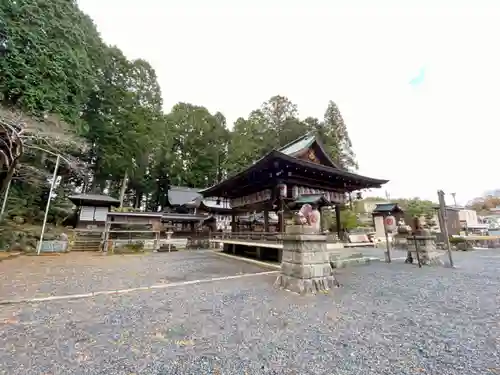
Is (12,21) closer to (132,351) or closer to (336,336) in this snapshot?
(132,351)

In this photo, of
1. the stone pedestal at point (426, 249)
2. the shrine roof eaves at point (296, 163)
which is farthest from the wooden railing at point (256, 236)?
the stone pedestal at point (426, 249)

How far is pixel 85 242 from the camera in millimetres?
16141

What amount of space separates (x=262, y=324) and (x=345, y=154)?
2750 cm

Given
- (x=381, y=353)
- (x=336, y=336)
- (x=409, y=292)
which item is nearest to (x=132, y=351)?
(x=336, y=336)

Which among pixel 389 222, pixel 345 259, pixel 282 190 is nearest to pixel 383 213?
pixel 389 222

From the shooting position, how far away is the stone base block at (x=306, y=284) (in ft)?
17.0

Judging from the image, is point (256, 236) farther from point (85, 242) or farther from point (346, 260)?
point (85, 242)

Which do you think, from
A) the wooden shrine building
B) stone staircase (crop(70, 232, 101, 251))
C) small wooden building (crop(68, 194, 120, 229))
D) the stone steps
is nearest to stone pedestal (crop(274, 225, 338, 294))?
the wooden shrine building

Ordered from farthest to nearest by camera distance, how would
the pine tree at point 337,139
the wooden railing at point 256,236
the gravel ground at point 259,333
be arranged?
1. the pine tree at point 337,139
2. the wooden railing at point 256,236
3. the gravel ground at point 259,333

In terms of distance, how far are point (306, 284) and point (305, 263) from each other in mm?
476

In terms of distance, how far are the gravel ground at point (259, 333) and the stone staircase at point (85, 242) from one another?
1400 cm

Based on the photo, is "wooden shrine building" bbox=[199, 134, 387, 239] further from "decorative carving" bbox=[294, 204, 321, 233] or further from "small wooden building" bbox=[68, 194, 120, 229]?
"small wooden building" bbox=[68, 194, 120, 229]

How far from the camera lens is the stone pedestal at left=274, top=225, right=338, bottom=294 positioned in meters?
5.26

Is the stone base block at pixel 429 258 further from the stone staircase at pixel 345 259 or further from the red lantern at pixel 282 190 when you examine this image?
A: the red lantern at pixel 282 190
